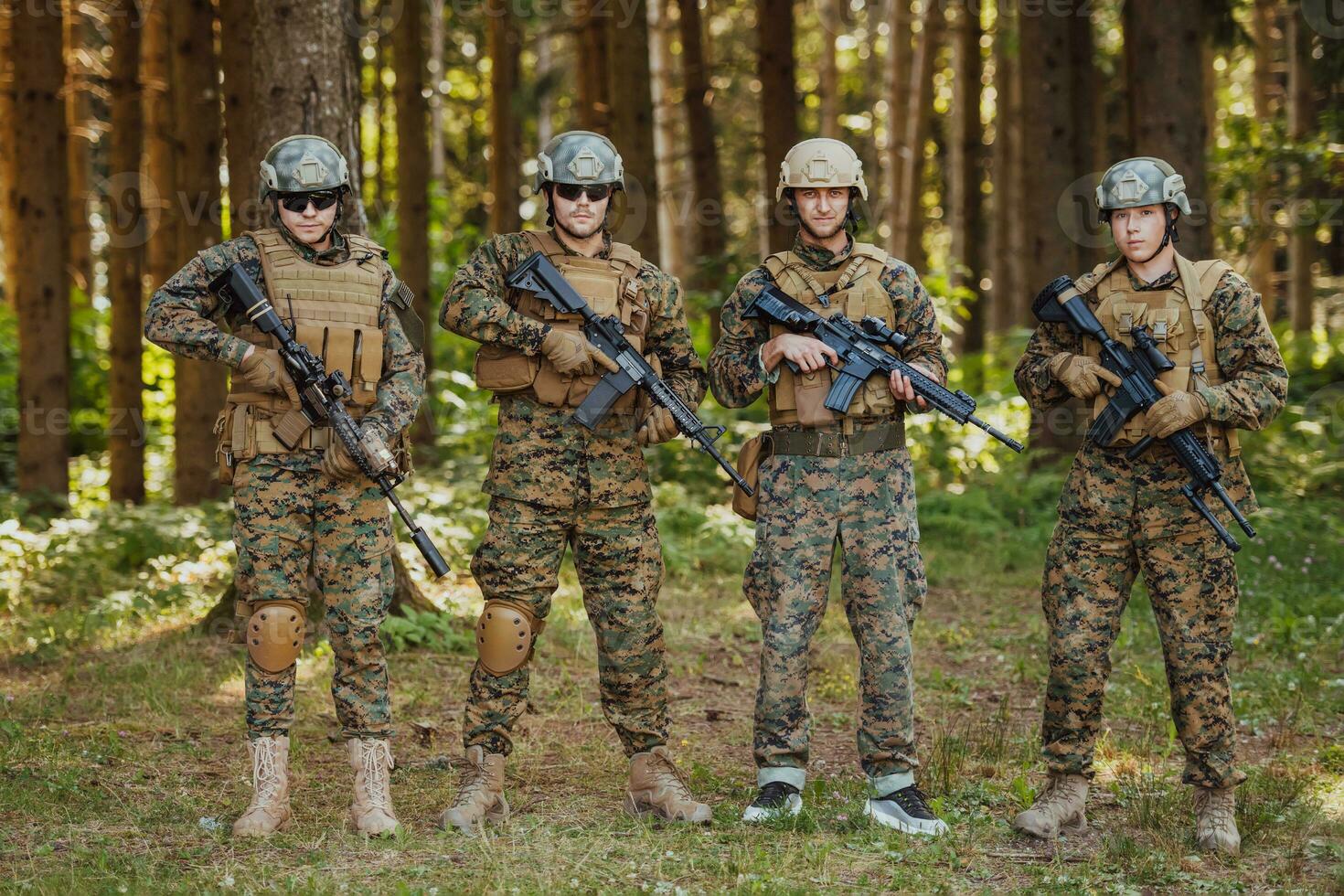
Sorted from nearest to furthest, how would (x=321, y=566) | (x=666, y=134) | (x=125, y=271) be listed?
(x=321, y=566), (x=125, y=271), (x=666, y=134)

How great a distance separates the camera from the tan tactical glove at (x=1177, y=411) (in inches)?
189

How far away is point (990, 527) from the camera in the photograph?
1085cm

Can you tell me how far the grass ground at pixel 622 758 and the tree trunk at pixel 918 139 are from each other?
29.5 ft

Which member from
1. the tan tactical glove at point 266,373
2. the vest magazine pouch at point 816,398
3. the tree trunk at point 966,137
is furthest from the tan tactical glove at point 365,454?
the tree trunk at point 966,137

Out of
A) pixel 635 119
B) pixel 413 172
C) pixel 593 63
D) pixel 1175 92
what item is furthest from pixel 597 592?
Result: pixel 593 63

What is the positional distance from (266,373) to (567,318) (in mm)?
1173

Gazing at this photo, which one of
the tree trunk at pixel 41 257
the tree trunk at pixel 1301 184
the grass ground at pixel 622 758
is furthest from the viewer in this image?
the tree trunk at pixel 1301 184

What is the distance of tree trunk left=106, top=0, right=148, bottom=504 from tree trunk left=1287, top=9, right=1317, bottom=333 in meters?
11.6

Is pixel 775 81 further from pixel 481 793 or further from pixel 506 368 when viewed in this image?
pixel 481 793

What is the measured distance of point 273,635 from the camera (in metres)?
4.86

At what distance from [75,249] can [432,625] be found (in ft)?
46.7

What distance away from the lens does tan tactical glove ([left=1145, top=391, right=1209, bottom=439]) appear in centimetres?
479

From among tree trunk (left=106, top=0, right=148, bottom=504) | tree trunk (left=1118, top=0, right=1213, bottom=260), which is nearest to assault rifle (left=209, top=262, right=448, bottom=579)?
tree trunk (left=1118, top=0, right=1213, bottom=260)

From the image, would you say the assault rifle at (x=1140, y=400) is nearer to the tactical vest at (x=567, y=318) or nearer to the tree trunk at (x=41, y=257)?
the tactical vest at (x=567, y=318)
